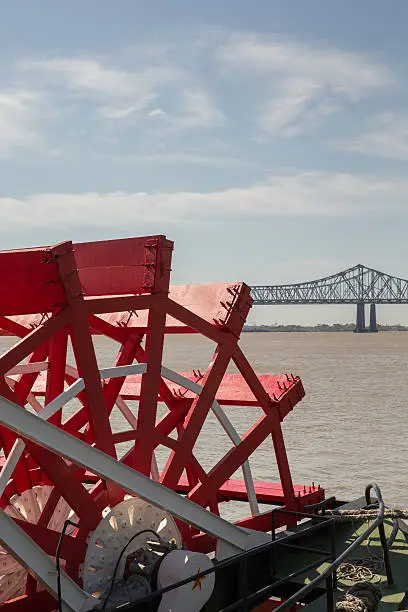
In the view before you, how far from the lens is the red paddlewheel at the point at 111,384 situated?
161 inches

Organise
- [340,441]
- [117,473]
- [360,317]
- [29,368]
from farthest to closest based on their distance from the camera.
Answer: [360,317] → [340,441] → [29,368] → [117,473]

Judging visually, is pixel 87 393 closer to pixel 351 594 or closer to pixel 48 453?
pixel 48 453

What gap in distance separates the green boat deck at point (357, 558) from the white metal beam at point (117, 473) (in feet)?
1.51

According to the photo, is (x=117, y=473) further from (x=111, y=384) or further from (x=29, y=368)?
(x=29, y=368)

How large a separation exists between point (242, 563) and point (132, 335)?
2.01 meters

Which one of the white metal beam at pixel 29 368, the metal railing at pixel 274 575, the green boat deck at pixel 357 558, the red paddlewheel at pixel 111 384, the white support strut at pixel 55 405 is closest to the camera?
the metal railing at pixel 274 575

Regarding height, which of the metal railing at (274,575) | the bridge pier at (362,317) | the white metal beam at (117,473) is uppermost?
the bridge pier at (362,317)

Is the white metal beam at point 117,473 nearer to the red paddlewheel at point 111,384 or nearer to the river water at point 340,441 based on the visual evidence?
the red paddlewheel at point 111,384

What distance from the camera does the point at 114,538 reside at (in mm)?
3939

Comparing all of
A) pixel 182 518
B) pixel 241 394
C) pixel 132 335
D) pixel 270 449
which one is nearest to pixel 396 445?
pixel 270 449

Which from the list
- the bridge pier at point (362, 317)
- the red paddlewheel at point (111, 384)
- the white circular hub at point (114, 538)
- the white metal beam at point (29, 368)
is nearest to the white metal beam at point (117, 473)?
the white circular hub at point (114, 538)

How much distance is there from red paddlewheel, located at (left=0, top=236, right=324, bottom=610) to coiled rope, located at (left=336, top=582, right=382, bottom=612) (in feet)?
2.86

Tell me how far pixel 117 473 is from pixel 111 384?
66.6 inches

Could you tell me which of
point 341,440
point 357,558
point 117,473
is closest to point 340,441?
point 341,440
